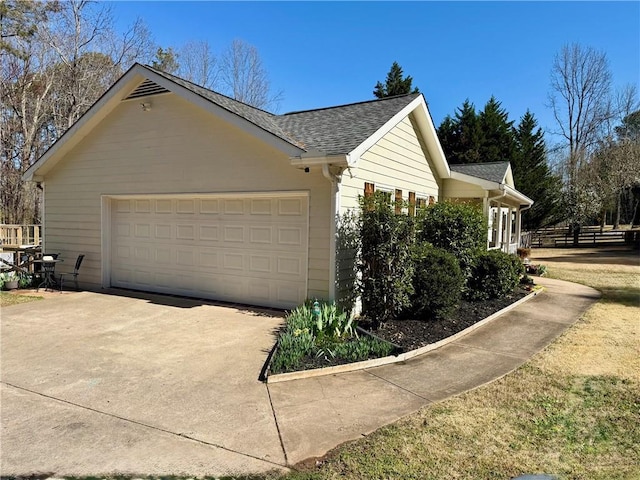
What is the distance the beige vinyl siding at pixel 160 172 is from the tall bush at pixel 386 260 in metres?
0.93

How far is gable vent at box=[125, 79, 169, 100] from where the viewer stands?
30.6ft

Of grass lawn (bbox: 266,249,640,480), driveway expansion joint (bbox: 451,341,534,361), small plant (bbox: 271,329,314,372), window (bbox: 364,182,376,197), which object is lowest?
driveway expansion joint (bbox: 451,341,534,361)

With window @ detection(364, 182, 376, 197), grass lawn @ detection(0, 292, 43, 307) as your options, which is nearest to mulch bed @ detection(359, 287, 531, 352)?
window @ detection(364, 182, 376, 197)

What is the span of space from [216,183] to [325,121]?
3.08m

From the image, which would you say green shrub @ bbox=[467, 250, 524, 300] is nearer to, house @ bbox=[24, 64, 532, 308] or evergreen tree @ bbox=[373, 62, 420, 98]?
house @ bbox=[24, 64, 532, 308]

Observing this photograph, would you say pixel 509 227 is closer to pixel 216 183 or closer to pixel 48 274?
pixel 216 183

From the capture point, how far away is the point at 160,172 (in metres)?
9.61

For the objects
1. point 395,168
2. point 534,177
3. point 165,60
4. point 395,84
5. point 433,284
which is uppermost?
point 165,60

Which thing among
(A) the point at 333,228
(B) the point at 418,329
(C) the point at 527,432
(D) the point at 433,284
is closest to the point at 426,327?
(B) the point at 418,329

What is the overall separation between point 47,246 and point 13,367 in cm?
782

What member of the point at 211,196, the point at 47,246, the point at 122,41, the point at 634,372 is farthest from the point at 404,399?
the point at 122,41

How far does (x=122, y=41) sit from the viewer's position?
22.8 meters

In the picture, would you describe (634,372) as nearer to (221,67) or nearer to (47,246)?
(47,246)

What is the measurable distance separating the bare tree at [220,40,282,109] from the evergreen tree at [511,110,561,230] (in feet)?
60.2
